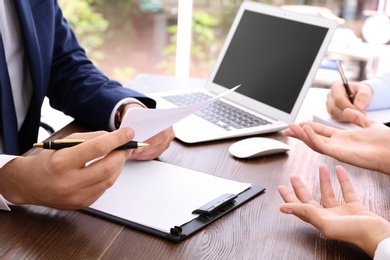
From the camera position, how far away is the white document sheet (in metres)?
0.92

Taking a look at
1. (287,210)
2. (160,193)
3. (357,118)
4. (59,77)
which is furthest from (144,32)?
(287,210)

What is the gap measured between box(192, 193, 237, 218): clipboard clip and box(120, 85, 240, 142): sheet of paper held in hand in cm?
16

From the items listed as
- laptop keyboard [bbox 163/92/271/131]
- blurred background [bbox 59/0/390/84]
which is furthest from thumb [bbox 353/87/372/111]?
blurred background [bbox 59/0/390/84]

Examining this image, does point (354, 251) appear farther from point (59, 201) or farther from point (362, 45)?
point (362, 45)

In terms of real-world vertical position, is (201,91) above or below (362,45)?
above

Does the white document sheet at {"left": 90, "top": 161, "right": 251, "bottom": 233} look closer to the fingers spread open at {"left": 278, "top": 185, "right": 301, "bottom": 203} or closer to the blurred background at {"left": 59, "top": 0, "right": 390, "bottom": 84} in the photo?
the fingers spread open at {"left": 278, "top": 185, "right": 301, "bottom": 203}

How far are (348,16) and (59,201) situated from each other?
366 cm

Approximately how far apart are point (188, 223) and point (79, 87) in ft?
2.09

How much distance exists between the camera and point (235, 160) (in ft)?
3.94

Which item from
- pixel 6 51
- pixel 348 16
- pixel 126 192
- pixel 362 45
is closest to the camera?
pixel 126 192

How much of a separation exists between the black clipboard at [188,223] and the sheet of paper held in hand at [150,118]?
0.47 ft

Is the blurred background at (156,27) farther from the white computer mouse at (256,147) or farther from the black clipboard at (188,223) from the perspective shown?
the black clipboard at (188,223)

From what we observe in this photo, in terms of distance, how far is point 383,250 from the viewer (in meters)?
0.79

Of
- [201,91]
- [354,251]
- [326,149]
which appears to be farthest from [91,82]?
[354,251]
